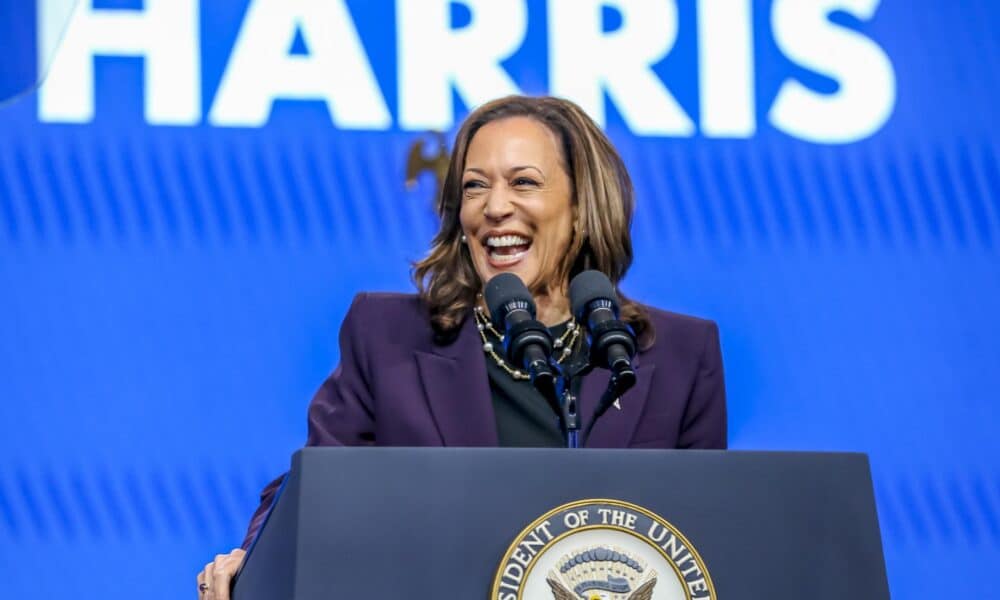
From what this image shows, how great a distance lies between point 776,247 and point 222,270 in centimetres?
116

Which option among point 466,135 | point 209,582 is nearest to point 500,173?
point 466,135

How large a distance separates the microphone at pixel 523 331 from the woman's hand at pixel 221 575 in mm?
421

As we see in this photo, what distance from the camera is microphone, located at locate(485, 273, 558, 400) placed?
1777mm

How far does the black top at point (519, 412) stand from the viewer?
7.70 feet

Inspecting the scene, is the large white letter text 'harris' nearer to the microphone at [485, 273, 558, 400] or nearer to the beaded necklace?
the beaded necklace

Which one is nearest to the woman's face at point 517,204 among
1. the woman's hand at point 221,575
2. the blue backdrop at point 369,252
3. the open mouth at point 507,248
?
the open mouth at point 507,248

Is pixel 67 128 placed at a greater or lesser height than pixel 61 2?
greater

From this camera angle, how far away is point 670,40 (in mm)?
3477

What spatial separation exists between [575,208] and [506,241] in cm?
14

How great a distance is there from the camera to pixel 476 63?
337 cm

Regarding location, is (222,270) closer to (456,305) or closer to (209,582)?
(456,305)

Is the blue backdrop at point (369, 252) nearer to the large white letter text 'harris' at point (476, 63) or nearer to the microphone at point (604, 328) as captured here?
the large white letter text 'harris' at point (476, 63)

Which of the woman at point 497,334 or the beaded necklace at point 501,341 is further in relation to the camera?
the beaded necklace at point 501,341

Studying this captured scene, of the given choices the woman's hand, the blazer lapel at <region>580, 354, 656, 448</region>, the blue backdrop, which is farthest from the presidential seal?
the blue backdrop
